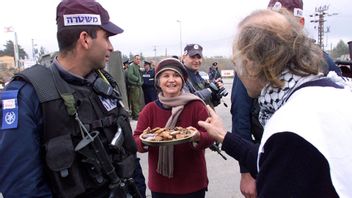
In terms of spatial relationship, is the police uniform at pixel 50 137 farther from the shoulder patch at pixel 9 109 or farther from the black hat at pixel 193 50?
the black hat at pixel 193 50

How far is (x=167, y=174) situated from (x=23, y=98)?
1372mm

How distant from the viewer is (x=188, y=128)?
8.77ft

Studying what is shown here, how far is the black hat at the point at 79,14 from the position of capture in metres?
1.86

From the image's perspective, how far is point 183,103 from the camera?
2848 mm

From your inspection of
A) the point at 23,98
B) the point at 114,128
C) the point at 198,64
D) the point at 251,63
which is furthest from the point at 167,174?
the point at 198,64

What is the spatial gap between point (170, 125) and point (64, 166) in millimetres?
1283

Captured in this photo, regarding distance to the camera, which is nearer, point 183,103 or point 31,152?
point 31,152

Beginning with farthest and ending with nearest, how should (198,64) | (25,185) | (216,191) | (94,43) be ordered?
(198,64) → (216,191) → (94,43) → (25,185)

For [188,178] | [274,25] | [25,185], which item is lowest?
[188,178]

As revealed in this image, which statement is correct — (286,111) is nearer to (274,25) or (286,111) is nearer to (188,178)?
(274,25)

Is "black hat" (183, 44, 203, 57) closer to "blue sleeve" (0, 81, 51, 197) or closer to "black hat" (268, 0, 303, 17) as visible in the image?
"black hat" (268, 0, 303, 17)

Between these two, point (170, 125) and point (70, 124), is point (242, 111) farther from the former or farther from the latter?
point (70, 124)

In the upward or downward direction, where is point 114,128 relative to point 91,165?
upward

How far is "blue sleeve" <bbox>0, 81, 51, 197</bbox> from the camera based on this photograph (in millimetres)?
1547
